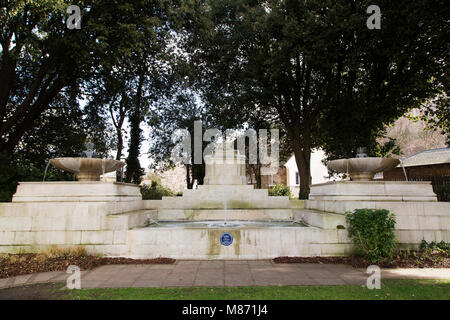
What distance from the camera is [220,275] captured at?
578 cm

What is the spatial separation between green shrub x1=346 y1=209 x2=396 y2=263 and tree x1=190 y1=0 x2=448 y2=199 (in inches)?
419

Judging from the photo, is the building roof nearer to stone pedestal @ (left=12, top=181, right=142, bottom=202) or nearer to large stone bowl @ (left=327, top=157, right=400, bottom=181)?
large stone bowl @ (left=327, top=157, right=400, bottom=181)

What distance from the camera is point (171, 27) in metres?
16.5

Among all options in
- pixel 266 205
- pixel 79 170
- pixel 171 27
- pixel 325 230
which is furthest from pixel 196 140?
pixel 325 230

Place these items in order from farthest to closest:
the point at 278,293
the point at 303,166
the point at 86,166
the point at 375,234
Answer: the point at 303,166
the point at 86,166
the point at 375,234
the point at 278,293

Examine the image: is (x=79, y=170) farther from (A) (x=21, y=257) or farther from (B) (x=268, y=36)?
(B) (x=268, y=36)

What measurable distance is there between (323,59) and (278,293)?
14239 mm

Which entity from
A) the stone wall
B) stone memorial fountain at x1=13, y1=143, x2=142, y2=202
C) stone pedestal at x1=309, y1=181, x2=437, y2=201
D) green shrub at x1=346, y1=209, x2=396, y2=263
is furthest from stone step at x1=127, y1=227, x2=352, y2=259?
the stone wall

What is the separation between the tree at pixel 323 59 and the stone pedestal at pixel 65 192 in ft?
40.7

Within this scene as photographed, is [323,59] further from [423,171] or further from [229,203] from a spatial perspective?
[423,171]

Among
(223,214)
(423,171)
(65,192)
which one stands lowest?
(223,214)

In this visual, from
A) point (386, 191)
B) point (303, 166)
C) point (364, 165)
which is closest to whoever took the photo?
point (386, 191)

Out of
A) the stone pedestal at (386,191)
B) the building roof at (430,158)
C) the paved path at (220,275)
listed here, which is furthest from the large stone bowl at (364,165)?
the building roof at (430,158)

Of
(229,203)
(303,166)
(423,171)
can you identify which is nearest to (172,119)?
(303,166)
